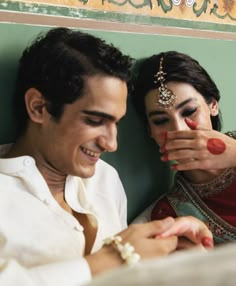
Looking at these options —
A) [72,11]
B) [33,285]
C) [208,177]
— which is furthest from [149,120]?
[33,285]

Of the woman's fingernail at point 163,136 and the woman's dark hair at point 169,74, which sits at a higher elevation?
the woman's dark hair at point 169,74

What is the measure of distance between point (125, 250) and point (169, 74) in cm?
66

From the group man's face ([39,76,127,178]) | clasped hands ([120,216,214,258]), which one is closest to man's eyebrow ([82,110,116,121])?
man's face ([39,76,127,178])

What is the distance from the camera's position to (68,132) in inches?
39.6

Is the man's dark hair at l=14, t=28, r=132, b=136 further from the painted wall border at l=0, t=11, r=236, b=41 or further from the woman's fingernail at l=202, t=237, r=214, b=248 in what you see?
Result: the woman's fingernail at l=202, t=237, r=214, b=248

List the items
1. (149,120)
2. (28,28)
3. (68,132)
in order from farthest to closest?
(149,120), (28,28), (68,132)

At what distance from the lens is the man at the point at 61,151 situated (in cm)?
92

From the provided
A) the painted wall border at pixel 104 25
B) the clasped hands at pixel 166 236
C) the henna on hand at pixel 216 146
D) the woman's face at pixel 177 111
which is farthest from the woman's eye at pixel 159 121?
the clasped hands at pixel 166 236

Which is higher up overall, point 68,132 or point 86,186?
point 68,132

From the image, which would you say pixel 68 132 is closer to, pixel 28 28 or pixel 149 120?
pixel 28 28

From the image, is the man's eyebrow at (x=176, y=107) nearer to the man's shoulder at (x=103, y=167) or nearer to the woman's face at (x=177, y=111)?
the woman's face at (x=177, y=111)

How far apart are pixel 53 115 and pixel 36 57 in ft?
0.46

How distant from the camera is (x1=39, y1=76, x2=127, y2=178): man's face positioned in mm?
1006

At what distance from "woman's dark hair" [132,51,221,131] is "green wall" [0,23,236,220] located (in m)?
0.04
